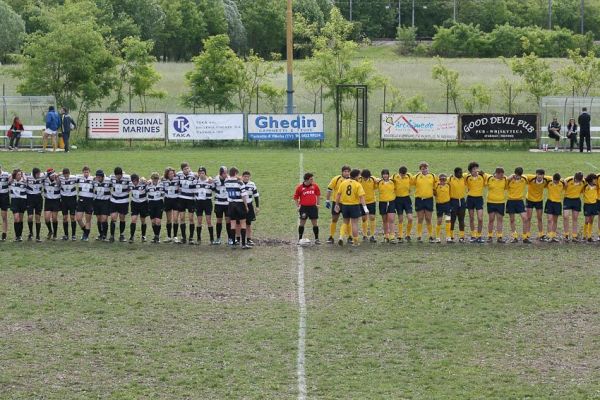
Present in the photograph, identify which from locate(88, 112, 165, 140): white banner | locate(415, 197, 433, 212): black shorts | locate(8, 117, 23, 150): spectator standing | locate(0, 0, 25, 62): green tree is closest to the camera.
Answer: locate(415, 197, 433, 212): black shorts

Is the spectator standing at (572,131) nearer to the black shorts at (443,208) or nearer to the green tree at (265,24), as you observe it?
the black shorts at (443,208)

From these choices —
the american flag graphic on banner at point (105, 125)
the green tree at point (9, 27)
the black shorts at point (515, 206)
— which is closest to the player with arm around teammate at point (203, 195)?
the black shorts at point (515, 206)

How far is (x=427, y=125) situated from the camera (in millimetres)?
41281

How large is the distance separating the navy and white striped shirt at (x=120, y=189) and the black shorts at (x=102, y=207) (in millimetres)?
170

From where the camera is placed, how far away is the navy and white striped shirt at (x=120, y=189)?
2206 cm

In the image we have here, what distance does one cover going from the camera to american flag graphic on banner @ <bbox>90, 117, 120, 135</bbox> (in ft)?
134

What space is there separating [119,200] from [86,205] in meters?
0.75

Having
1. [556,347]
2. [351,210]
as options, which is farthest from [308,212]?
[556,347]

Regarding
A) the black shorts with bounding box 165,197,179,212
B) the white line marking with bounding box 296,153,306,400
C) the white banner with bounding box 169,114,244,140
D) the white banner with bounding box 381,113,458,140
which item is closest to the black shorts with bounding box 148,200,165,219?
the black shorts with bounding box 165,197,179,212

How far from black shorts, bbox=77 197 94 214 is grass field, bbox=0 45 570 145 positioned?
70.1 ft

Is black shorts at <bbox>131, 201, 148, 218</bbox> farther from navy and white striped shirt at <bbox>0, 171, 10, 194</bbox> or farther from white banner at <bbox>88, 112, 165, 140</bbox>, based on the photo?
white banner at <bbox>88, 112, 165, 140</bbox>

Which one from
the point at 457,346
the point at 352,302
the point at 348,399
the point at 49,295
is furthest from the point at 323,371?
the point at 49,295

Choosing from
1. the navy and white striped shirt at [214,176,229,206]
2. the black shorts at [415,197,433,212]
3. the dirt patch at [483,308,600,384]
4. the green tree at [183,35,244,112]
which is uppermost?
the green tree at [183,35,244,112]

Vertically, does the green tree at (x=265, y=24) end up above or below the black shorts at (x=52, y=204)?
above
